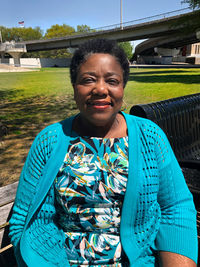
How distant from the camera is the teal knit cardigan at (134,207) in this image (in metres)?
1.50

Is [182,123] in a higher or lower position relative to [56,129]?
lower

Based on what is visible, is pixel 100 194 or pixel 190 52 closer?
pixel 100 194

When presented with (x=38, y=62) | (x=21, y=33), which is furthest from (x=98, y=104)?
(x=21, y=33)

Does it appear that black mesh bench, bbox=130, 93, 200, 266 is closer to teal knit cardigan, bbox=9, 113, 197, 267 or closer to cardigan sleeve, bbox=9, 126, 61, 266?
teal knit cardigan, bbox=9, 113, 197, 267

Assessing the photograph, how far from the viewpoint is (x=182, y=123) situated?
338 cm

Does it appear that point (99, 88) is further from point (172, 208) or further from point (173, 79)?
point (173, 79)

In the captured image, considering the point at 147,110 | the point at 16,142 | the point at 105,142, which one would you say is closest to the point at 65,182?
the point at 105,142

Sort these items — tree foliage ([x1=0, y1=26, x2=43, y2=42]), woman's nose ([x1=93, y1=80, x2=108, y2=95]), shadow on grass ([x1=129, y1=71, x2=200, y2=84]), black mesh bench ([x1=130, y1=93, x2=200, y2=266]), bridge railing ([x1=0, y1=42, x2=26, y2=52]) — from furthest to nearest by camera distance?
tree foliage ([x1=0, y1=26, x2=43, y2=42]), bridge railing ([x1=0, y1=42, x2=26, y2=52]), shadow on grass ([x1=129, y1=71, x2=200, y2=84]), black mesh bench ([x1=130, y1=93, x2=200, y2=266]), woman's nose ([x1=93, y1=80, x2=108, y2=95])

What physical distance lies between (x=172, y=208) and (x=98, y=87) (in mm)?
994

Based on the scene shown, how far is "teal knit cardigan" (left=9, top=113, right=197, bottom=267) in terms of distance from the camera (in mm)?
1502

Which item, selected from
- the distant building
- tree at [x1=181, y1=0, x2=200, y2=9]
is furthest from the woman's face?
the distant building

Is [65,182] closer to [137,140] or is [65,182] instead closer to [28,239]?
[28,239]

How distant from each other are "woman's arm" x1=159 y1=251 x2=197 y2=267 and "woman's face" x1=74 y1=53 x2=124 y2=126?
1.00 m

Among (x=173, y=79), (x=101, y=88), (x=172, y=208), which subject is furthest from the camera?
(x=173, y=79)
